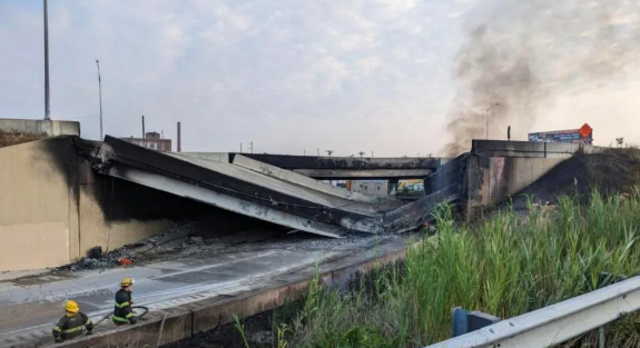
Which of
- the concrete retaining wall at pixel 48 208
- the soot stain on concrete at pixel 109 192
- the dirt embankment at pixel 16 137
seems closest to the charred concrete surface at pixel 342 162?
the soot stain on concrete at pixel 109 192

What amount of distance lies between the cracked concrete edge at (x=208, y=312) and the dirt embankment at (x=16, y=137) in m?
6.06

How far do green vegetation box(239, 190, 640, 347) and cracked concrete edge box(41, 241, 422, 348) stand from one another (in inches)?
28.7

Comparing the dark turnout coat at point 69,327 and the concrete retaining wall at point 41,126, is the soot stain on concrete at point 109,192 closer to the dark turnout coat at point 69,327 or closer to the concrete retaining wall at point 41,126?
the concrete retaining wall at point 41,126

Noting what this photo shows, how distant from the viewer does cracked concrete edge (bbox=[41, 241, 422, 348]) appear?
4.48 m

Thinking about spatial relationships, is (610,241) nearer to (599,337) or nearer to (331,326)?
(599,337)

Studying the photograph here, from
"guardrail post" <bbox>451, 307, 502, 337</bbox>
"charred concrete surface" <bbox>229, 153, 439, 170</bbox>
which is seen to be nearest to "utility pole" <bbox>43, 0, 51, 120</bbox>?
"charred concrete surface" <bbox>229, 153, 439, 170</bbox>

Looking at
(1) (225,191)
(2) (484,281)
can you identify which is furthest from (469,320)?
(1) (225,191)

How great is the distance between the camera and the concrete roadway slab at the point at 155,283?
5562mm

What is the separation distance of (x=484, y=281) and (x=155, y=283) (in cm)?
586

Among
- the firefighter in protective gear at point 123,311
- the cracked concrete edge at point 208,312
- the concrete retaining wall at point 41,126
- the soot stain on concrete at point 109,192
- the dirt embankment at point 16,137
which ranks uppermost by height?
the concrete retaining wall at point 41,126

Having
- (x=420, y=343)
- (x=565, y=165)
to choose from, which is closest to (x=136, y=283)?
(x=420, y=343)

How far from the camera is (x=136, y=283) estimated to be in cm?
739

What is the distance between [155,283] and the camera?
7375 mm

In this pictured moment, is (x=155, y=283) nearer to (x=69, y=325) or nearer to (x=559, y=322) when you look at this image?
(x=69, y=325)
